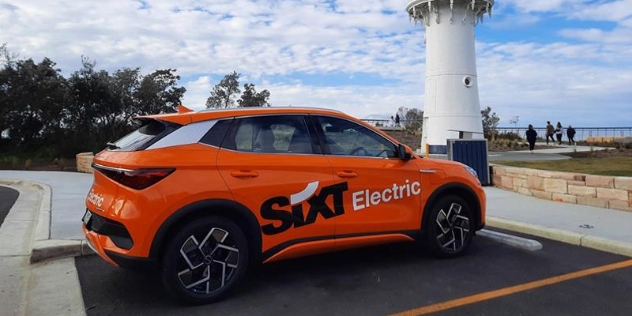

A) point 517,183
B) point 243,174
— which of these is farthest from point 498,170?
point 243,174

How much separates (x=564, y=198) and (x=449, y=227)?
5.03m

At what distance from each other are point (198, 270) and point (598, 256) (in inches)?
182

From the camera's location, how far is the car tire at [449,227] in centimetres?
561


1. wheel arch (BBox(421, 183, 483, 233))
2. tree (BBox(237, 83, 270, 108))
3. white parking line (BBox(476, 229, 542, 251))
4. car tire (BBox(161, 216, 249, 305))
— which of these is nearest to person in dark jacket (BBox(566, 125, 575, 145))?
tree (BBox(237, 83, 270, 108))

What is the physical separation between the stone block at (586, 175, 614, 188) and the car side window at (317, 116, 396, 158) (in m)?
5.35

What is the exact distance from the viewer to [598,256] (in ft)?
19.4

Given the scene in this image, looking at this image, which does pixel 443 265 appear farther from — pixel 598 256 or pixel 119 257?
pixel 119 257

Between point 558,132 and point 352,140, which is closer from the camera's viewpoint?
point 352,140

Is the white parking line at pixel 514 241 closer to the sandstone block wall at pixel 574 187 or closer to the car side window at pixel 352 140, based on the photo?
the car side window at pixel 352 140

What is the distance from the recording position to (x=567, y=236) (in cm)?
664

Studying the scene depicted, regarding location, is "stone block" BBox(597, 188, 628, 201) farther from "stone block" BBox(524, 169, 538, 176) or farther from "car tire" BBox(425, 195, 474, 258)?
"car tire" BBox(425, 195, 474, 258)

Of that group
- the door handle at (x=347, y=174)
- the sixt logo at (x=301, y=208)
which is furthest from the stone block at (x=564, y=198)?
the sixt logo at (x=301, y=208)

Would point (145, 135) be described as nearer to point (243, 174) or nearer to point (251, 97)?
point (243, 174)

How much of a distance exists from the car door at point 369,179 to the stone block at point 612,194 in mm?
4995
